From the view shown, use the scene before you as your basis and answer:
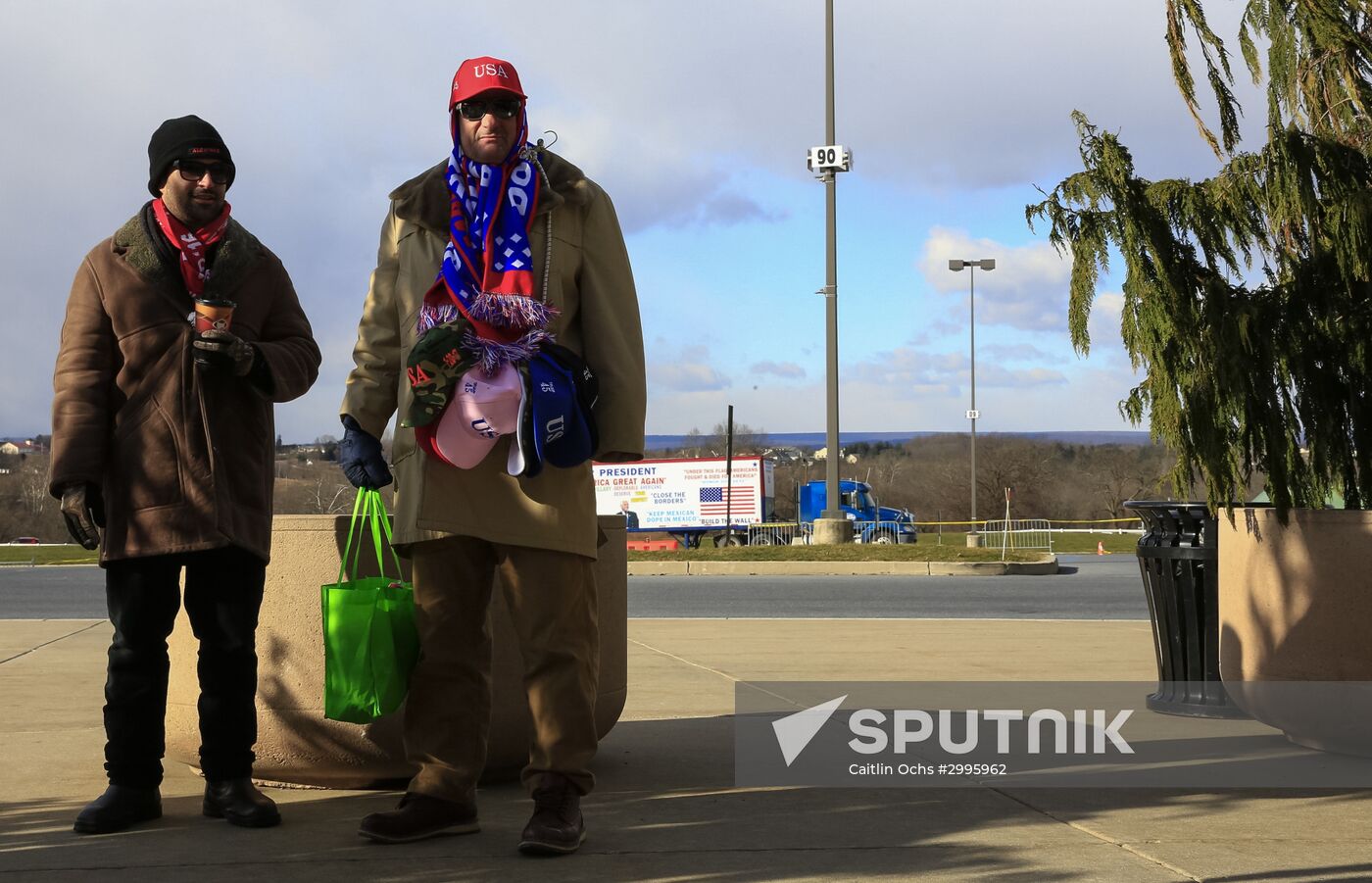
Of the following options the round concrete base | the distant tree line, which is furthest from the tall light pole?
the distant tree line

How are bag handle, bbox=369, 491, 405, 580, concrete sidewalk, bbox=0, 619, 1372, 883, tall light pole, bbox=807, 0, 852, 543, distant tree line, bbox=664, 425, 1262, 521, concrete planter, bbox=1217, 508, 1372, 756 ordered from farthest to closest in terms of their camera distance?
distant tree line, bbox=664, 425, 1262, 521 → tall light pole, bbox=807, 0, 852, 543 → concrete planter, bbox=1217, 508, 1372, 756 → bag handle, bbox=369, 491, 405, 580 → concrete sidewalk, bbox=0, 619, 1372, 883

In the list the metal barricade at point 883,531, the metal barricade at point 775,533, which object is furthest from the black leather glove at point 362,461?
the metal barricade at point 883,531

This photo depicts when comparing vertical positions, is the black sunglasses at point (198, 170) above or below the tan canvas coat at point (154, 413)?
above

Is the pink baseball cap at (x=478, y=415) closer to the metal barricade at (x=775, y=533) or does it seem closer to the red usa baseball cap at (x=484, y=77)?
the red usa baseball cap at (x=484, y=77)

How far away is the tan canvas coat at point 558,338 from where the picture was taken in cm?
377

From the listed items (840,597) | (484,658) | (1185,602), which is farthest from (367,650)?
(840,597)

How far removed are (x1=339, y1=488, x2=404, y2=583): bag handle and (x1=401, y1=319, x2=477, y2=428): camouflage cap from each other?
15.2 inches

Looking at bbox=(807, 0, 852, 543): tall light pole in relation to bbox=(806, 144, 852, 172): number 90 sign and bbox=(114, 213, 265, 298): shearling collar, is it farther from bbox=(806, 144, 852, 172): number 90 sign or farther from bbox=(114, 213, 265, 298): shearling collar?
bbox=(114, 213, 265, 298): shearling collar

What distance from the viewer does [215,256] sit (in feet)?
13.8

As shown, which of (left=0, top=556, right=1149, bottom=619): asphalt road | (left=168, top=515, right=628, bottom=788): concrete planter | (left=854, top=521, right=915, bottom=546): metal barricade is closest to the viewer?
(left=168, top=515, right=628, bottom=788): concrete planter

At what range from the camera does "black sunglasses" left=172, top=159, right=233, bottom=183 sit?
410 centimetres

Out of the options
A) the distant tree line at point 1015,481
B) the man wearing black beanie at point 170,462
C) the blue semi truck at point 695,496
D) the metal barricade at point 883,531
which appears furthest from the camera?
the distant tree line at point 1015,481

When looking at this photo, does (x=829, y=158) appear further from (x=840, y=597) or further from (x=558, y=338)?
(x=558, y=338)

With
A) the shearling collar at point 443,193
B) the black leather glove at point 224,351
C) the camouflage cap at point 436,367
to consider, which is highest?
the shearling collar at point 443,193
